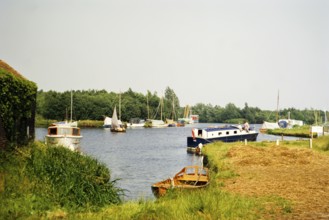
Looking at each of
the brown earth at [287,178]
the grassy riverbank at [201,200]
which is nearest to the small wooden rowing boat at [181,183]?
the grassy riverbank at [201,200]

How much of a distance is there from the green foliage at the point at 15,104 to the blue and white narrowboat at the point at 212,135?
29.9 meters

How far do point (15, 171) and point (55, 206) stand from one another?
3183mm

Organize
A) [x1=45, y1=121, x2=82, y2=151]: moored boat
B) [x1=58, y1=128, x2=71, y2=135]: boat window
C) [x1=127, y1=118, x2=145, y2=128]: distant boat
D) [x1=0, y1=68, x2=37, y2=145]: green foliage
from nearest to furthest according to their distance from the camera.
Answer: [x1=0, y1=68, x2=37, y2=145]: green foliage < [x1=45, y1=121, x2=82, y2=151]: moored boat < [x1=58, y1=128, x2=71, y2=135]: boat window < [x1=127, y1=118, x2=145, y2=128]: distant boat

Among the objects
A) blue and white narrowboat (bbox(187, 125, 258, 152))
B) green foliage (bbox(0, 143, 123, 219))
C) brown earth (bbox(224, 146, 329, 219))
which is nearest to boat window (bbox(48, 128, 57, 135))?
blue and white narrowboat (bbox(187, 125, 258, 152))

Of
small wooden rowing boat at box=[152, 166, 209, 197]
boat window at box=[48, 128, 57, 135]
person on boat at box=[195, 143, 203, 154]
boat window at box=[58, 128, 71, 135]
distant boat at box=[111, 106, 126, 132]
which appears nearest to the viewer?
small wooden rowing boat at box=[152, 166, 209, 197]

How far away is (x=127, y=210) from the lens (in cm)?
1340

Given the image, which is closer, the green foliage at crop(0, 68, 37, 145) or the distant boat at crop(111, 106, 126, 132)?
the green foliage at crop(0, 68, 37, 145)

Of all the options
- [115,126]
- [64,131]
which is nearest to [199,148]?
[64,131]

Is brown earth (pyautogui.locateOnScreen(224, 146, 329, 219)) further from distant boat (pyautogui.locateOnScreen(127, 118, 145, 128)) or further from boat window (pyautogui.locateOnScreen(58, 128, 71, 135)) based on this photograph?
distant boat (pyautogui.locateOnScreen(127, 118, 145, 128))

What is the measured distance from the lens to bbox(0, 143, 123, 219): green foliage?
43.8 feet

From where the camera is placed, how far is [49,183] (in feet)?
51.2

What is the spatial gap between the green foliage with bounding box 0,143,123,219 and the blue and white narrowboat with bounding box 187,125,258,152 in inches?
1311

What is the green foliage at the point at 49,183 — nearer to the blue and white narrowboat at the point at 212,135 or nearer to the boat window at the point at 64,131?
the boat window at the point at 64,131

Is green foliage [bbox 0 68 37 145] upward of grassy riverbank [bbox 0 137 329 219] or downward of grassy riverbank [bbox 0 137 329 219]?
upward
